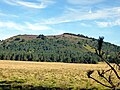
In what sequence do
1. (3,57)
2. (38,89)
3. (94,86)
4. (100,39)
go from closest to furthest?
1. (100,39)
2. (38,89)
3. (94,86)
4. (3,57)

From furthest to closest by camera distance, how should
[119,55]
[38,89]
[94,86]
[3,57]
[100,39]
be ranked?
1. [3,57]
2. [94,86]
3. [38,89]
4. [119,55]
5. [100,39]

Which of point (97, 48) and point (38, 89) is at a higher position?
point (97, 48)

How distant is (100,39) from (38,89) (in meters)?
21.3

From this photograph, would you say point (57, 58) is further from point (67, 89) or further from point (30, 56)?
point (67, 89)

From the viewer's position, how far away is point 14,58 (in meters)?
186

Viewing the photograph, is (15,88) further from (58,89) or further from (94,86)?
(94,86)

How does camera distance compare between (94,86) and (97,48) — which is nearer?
(97,48)

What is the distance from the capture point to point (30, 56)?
184 metres

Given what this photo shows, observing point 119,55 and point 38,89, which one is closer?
point 119,55

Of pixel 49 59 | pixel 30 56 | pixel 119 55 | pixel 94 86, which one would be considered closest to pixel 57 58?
pixel 49 59

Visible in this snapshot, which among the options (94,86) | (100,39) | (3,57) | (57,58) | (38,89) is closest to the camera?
(100,39)

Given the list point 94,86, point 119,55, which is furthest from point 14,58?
point 119,55

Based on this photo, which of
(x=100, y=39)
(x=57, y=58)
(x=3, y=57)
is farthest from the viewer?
(x=57, y=58)

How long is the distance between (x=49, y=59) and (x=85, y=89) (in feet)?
537
